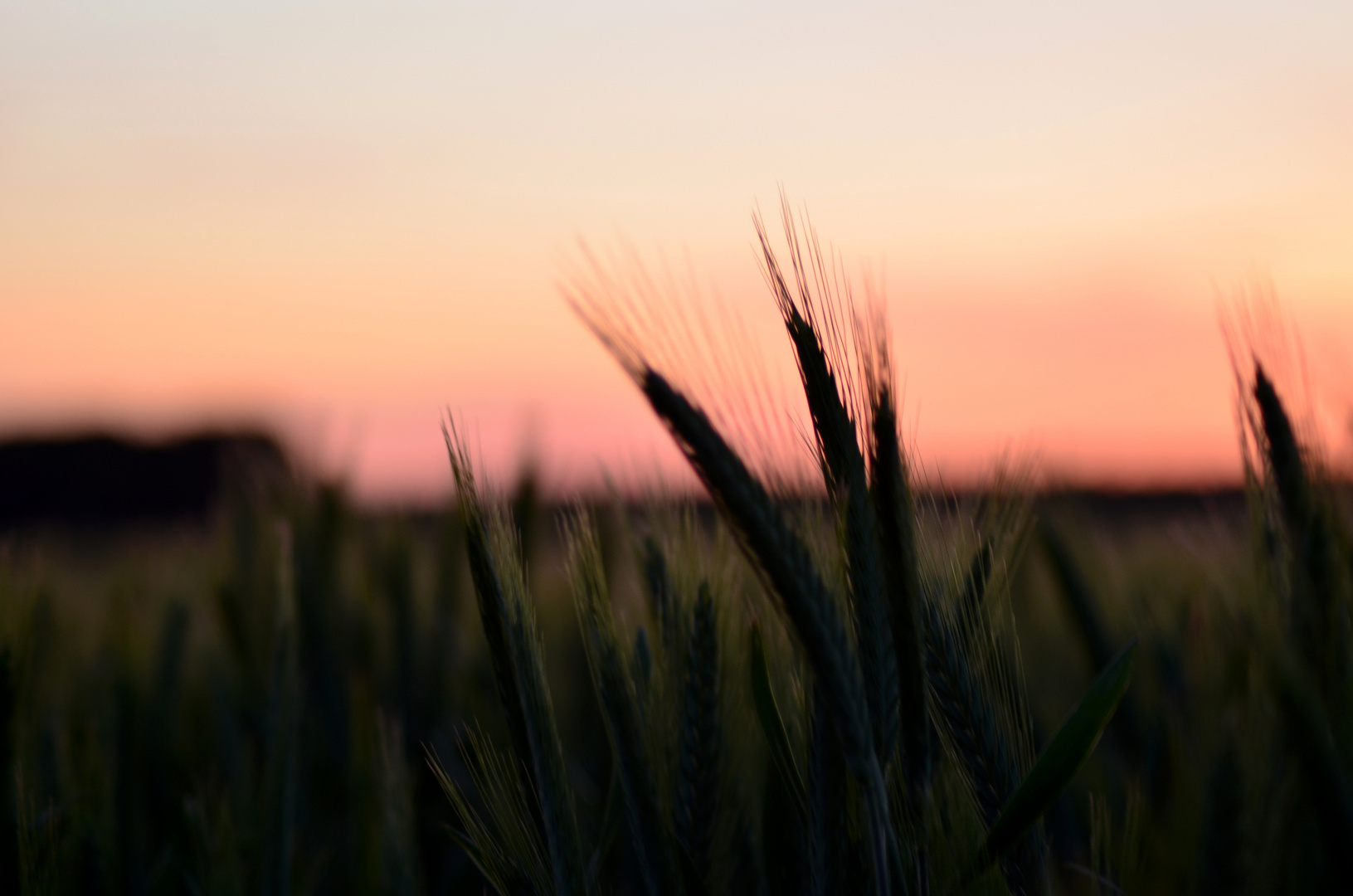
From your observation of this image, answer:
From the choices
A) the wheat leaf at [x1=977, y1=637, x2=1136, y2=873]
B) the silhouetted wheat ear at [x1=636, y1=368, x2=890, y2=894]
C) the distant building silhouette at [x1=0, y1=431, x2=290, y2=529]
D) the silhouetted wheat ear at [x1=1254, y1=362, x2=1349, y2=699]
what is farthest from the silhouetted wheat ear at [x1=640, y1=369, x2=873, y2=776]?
the distant building silhouette at [x1=0, y1=431, x2=290, y2=529]

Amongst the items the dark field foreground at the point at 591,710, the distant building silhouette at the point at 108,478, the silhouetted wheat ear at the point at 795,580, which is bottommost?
the dark field foreground at the point at 591,710

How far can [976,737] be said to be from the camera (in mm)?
560

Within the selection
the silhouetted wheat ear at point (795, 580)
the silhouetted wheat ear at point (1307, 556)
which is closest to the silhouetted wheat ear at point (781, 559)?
the silhouetted wheat ear at point (795, 580)

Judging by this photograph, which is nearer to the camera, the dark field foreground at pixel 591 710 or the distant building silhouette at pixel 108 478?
the dark field foreground at pixel 591 710

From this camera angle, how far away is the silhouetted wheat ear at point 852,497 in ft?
1.60

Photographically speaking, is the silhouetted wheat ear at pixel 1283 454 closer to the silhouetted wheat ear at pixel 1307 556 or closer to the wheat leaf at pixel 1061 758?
the silhouetted wheat ear at pixel 1307 556

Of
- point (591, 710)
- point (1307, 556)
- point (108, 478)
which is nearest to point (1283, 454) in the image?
point (1307, 556)

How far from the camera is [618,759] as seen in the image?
605 mm

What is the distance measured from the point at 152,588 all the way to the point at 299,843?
1217 mm

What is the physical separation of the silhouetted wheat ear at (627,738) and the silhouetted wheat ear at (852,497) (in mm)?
181

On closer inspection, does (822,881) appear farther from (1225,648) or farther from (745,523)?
(1225,648)

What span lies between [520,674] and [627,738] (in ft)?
0.34

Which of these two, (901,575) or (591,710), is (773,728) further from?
(591,710)

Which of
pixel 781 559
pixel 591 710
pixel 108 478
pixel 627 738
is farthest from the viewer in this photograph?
pixel 108 478
